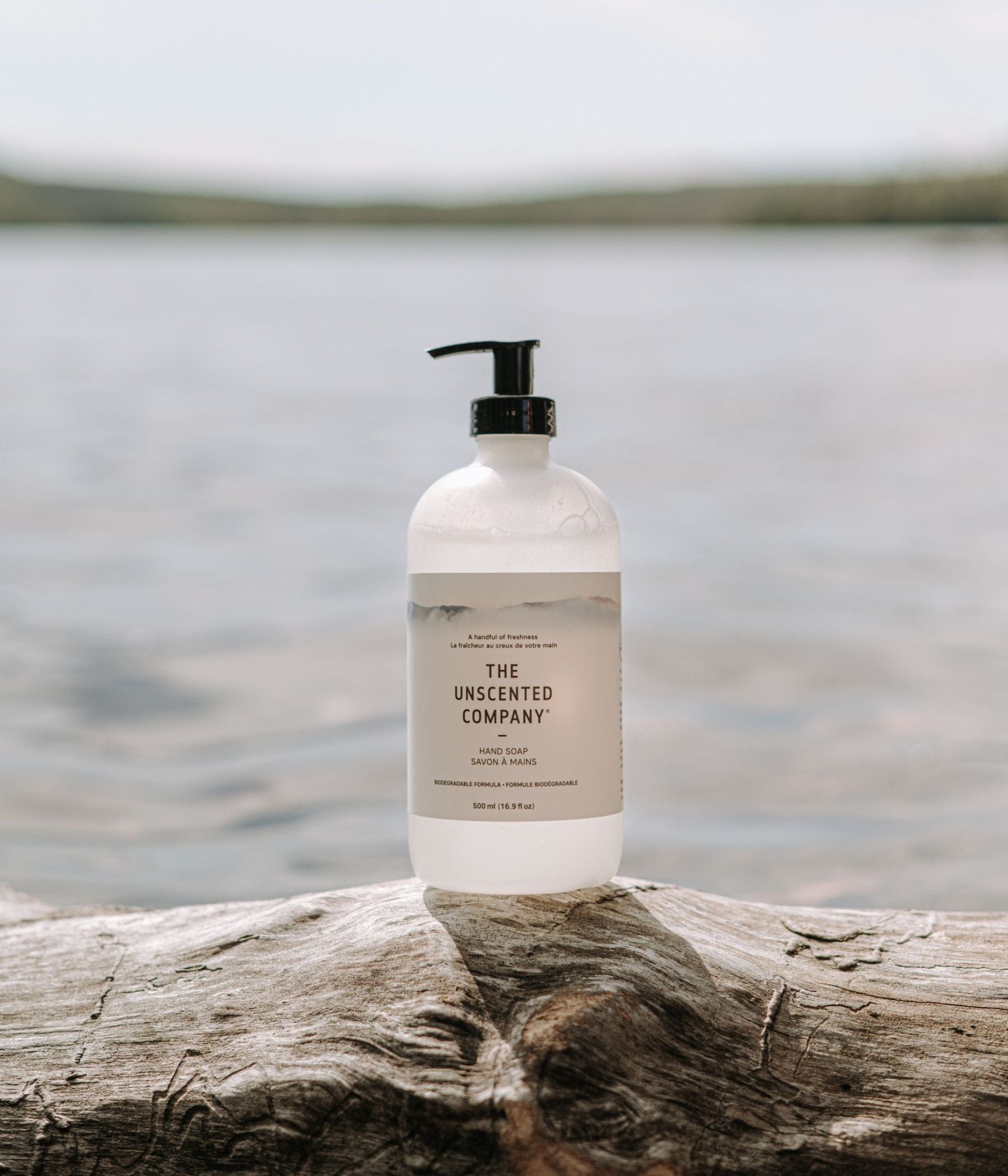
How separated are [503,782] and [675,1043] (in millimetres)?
319

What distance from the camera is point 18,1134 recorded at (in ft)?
4.63

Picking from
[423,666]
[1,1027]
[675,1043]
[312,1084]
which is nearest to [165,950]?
[1,1027]

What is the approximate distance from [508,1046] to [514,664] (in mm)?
394

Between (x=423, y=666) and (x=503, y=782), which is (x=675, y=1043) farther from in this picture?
(x=423, y=666)

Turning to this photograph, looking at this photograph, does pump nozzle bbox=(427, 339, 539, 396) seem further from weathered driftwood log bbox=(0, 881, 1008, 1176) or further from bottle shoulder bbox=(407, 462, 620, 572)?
weathered driftwood log bbox=(0, 881, 1008, 1176)

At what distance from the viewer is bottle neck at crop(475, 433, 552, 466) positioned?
1547 mm

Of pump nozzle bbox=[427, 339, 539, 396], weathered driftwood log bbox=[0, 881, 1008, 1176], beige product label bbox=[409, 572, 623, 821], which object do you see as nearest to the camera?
weathered driftwood log bbox=[0, 881, 1008, 1176]

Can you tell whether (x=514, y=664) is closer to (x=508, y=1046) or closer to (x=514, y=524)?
(x=514, y=524)

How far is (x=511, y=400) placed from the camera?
5.02 feet

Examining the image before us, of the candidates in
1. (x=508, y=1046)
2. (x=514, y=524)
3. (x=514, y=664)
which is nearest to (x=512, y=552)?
(x=514, y=524)

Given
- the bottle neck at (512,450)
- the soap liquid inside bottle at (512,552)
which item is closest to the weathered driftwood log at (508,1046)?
the soap liquid inside bottle at (512,552)

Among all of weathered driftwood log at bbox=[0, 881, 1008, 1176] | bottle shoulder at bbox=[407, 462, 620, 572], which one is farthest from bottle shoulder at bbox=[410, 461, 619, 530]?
weathered driftwood log at bbox=[0, 881, 1008, 1176]

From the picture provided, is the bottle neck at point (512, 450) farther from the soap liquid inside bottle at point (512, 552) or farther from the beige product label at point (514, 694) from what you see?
the beige product label at point (514, 694)

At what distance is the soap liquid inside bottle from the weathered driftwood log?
3 cm
